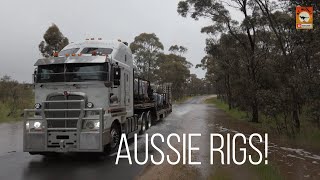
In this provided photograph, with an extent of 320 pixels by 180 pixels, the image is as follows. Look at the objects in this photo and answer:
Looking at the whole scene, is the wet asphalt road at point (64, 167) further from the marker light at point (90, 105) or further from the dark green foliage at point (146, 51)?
the dark green foliage at point (146, 51)

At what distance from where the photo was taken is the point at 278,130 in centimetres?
1819

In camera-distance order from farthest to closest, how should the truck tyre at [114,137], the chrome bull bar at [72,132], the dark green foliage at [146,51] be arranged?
1. the dark green foliage at [146,51]
2. the truck tyre at [114,137]
3. the chrome bull bar at [72,132]

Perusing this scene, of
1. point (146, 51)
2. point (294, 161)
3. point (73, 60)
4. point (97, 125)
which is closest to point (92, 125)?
point (97, 125)

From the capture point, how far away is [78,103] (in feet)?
38.1

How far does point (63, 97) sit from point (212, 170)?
4935mm

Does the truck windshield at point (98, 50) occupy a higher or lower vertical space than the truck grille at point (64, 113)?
higher

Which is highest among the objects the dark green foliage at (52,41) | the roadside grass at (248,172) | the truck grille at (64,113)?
the dark green foliage at (52,41)

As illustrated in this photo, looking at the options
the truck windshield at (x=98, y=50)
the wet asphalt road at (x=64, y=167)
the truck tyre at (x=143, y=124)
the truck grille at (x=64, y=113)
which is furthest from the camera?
the truck tyre at (x=143, y=124)

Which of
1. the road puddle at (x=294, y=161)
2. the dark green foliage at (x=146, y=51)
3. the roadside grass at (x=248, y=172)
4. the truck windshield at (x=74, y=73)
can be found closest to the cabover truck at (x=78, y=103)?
the truck windshield at (x=74, y=73)

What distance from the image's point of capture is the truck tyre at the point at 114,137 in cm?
1263

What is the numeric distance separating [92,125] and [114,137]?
1.70m

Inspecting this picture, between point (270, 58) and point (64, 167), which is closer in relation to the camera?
point (64, 167)

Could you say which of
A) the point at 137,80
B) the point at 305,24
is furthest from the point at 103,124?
the point at 305,24

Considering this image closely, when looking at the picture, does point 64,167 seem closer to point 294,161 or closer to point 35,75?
point 35,75
